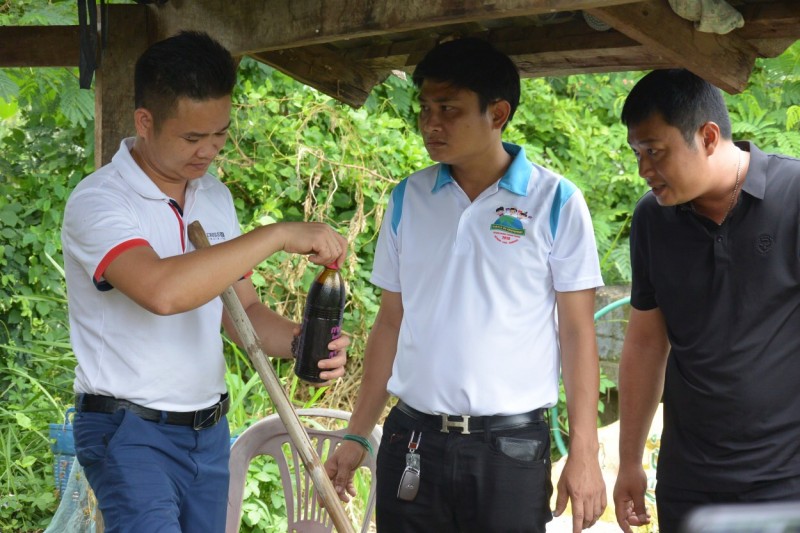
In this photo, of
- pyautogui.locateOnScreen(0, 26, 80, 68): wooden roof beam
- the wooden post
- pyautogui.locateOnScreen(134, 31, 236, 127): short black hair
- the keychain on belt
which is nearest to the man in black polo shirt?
the keychain on belt

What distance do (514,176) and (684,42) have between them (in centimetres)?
71

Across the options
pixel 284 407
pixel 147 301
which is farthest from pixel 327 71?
pixel 147 301

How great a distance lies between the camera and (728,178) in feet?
9.21

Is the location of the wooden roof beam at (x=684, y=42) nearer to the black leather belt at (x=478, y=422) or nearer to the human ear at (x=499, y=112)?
the human ear at (x=499, y=112)

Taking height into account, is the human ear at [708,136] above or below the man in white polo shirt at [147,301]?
above

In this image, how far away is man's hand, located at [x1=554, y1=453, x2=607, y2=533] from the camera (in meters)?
2.85

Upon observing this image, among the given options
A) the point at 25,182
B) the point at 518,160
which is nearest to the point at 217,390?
the point at 518,160

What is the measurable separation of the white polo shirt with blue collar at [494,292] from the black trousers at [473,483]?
0.27 ft

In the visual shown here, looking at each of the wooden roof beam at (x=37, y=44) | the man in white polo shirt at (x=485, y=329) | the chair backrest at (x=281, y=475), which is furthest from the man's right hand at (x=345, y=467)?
the wooden roof beam at (x=37, y=44)

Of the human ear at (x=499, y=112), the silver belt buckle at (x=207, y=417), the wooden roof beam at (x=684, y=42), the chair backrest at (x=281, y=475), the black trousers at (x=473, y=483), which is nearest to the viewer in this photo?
the wooden roof beam at (x=684, y=42)

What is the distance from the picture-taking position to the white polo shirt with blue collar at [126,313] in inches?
101

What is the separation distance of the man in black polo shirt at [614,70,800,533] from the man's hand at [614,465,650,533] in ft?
0.44

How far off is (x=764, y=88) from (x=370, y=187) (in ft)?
10.2

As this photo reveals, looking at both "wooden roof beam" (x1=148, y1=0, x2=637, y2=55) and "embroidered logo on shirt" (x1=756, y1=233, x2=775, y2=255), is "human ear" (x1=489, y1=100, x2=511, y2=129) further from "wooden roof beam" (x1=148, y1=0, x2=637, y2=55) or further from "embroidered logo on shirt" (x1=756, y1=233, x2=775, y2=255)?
"embroidered logo on shirt" (x1=756, y1=233, x2=775, y2=255)
